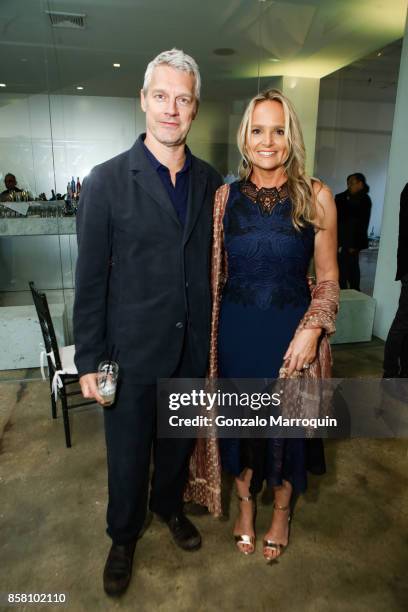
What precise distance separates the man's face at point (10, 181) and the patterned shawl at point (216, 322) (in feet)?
9.01

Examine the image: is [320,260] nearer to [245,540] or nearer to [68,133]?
[245,540]

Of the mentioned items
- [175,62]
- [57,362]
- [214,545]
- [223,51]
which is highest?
[223,51]

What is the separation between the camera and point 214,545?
1855mm

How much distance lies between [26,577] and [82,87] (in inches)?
136

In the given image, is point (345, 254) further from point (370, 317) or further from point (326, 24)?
point (326, 24)

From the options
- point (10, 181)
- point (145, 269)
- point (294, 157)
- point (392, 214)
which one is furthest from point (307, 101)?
point (145, 269)

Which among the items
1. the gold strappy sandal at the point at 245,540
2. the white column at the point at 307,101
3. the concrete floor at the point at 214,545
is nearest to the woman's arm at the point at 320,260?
the gold strappy sandal at the point at 245,540

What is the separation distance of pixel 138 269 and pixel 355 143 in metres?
4.01

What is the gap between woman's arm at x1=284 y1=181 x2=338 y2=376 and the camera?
146cm

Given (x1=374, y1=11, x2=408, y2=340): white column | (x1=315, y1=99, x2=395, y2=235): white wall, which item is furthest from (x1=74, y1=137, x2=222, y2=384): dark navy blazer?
(x1=315, y1=99, x2=395, y2=235): white wall

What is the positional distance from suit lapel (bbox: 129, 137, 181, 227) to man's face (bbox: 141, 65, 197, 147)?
9 cm

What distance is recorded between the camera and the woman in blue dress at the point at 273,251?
143 cm

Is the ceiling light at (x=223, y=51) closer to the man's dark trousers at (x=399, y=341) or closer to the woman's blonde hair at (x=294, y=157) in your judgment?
the man's dark trousers at (x=399, y=341)

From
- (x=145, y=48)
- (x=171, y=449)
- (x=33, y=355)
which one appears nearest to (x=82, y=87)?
(x=145, y=48)
